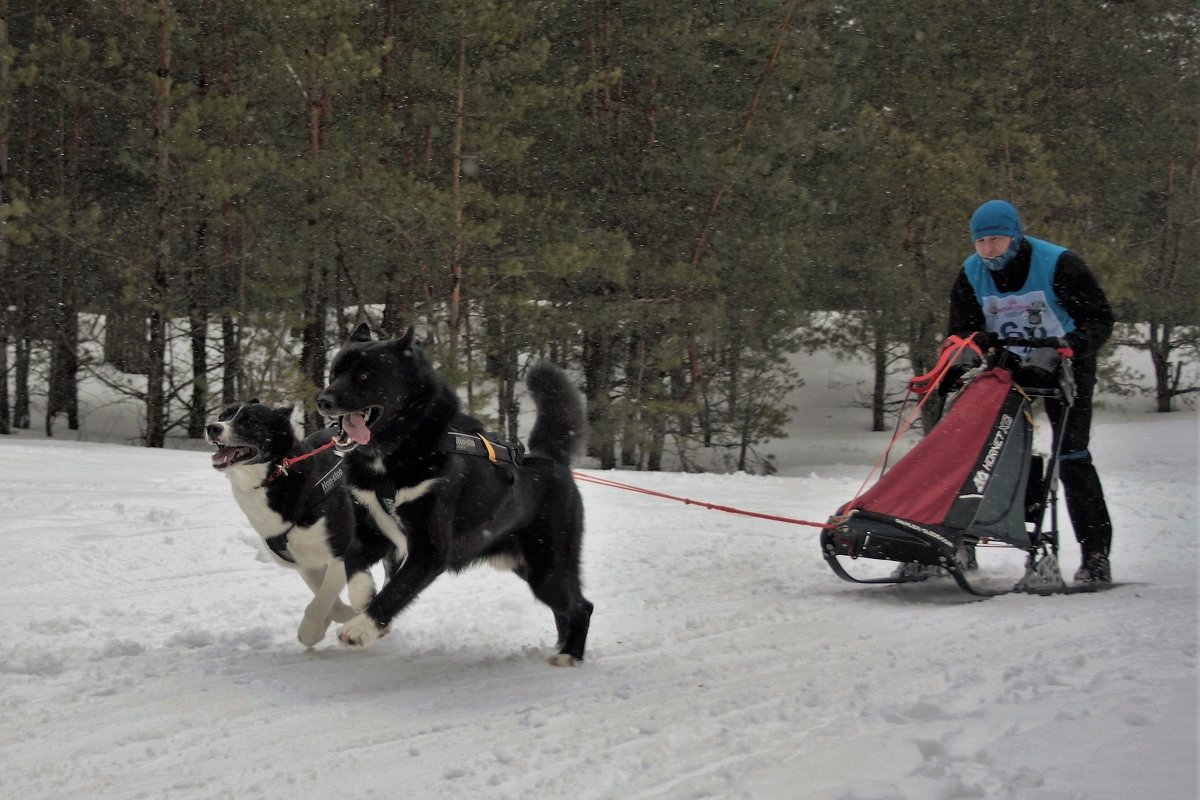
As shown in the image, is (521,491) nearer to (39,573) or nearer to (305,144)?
(39,573)

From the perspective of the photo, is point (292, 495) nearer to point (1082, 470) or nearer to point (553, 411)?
point (553, 411)

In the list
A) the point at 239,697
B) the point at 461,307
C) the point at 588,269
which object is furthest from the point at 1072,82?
the point at 239,697

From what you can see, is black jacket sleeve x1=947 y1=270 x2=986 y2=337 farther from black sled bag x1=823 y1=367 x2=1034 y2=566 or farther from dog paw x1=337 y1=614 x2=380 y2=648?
dog paw x1=337 y1=614 x2=380 y2=648

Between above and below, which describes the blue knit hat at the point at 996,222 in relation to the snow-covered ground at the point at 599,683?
above

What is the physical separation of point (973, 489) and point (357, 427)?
121 inches

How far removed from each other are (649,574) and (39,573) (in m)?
3.27

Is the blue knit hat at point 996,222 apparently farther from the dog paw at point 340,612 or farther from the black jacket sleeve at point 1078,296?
the dog paw at point 340,612

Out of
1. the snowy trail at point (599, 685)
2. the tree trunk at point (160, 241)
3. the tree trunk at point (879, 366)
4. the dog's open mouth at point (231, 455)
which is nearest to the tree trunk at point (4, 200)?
the tree trunk at point (160, 241)

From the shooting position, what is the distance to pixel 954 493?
5191 mm

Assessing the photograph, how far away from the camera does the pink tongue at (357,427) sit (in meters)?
3.89

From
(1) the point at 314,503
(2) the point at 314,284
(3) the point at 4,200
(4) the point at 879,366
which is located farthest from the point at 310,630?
(4) the point at 879,366

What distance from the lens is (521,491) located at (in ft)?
14.1

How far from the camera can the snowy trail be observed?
2768mm

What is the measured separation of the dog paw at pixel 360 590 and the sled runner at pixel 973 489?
2404mm
